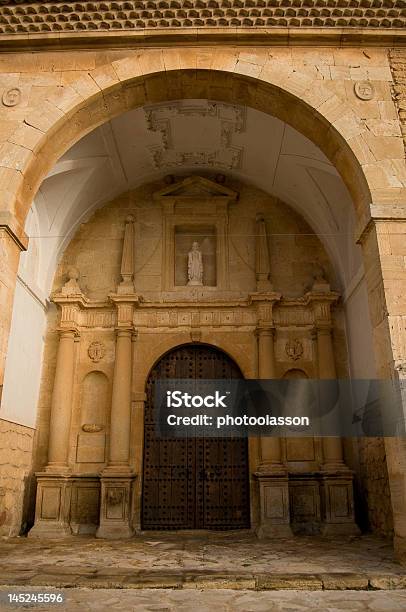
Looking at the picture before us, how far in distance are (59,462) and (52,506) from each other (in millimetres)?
614

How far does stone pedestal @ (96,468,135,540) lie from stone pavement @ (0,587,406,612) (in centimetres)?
363

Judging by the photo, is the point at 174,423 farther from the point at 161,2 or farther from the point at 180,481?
the point at 161,2

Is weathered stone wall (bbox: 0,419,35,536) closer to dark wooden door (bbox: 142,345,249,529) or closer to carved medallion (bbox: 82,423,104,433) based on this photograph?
carved medallion (bbox: 82,423,104,433)

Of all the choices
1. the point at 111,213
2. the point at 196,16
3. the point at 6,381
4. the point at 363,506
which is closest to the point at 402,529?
the point at 363,506

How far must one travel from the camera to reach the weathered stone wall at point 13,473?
6.93 metres

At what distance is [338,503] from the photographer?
7.55 metres

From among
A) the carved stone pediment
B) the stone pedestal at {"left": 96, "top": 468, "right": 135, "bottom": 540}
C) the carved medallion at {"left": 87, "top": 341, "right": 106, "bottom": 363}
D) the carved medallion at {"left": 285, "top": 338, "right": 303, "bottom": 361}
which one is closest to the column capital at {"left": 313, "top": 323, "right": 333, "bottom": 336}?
the carved medallion at {"left": 285, "top": 338, "right": 303, "bottom": 361}

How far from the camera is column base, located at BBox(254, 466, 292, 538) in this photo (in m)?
7.35

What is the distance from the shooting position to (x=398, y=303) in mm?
4879

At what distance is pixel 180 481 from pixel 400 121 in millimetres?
5733

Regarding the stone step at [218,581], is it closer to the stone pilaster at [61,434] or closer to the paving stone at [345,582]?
the paving stone at [345,582]

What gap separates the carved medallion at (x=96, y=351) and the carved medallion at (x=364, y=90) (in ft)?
17.4

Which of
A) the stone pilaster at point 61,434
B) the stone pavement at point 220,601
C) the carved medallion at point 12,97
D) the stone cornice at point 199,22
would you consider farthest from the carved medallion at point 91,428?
the stone cornice at point 199,22

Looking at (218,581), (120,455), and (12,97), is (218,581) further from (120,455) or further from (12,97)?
(12,97)
